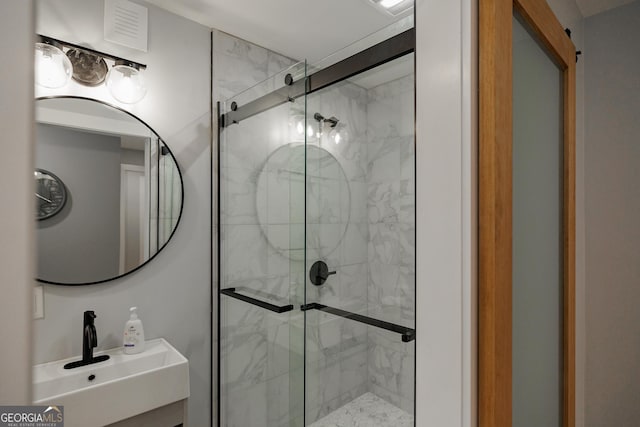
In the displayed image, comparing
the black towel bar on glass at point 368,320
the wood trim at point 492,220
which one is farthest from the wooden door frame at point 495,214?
the black towel bar on glass at point 368,320

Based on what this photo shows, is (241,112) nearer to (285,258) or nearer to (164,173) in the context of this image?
(164,173)

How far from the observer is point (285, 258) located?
1.63 metres

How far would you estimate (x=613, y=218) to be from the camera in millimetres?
1628

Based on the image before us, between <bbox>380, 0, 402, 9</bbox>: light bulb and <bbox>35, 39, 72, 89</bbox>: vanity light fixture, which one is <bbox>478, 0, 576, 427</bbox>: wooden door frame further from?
<bbox>35, 39, 72, 89</bbox>: vanity light fixture

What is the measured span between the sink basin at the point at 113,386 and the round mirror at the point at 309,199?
0.70m

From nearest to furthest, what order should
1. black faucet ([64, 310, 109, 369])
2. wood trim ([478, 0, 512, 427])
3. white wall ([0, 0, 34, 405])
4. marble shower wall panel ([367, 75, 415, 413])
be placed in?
white wall ([0, 0, 34, 405]) < wood trim ([478, 0, 512, 427]) < marble shower wall panel ([367, 75, 415, 413]) < black faucet ([64, 310, 109, 369])

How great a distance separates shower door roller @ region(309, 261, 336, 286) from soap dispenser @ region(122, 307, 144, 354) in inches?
31.7

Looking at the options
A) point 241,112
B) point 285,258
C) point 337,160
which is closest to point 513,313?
point 337,160

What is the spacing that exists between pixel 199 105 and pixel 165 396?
140 centimetres

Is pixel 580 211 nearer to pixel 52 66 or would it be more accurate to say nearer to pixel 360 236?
pixel 360 236

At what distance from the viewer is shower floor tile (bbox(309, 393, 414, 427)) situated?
1.63m

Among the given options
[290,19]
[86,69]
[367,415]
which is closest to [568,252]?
[367,415]

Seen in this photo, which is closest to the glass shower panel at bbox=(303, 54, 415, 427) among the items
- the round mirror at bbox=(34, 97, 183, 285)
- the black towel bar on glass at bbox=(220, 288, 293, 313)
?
the black towel bar on glass at bbox=(220, 288, 293, 313)

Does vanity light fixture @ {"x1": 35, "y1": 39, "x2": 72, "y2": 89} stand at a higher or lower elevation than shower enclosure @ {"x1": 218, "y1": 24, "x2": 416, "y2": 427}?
higher
